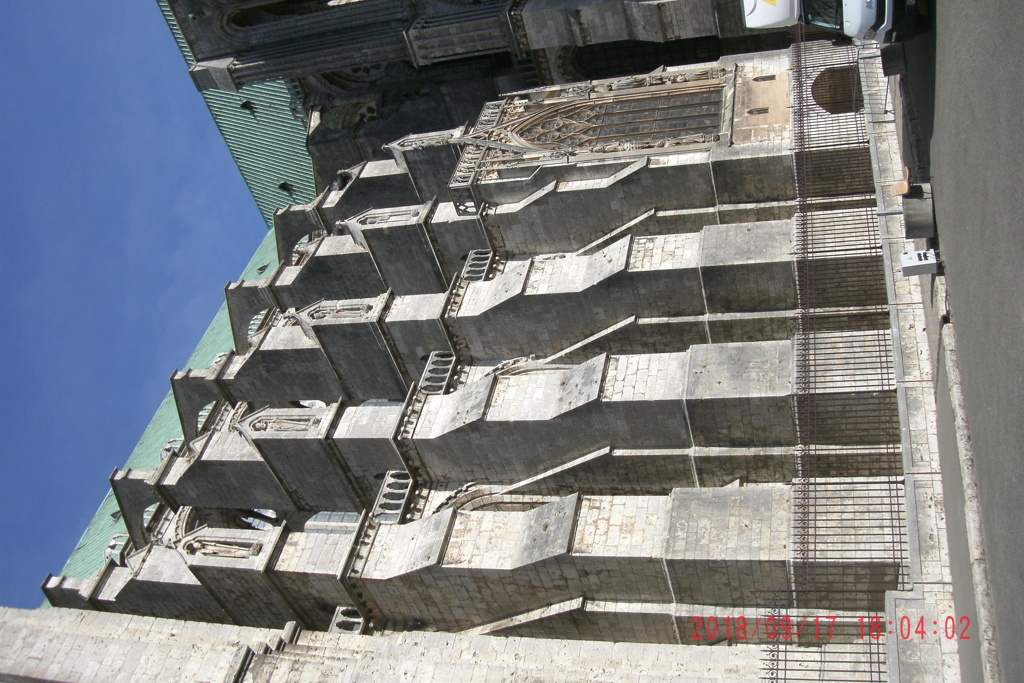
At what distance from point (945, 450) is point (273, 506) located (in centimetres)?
1358

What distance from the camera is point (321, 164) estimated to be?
1096 inches

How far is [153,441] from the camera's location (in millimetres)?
25703

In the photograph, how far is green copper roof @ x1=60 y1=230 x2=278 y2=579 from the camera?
2295 centimetres

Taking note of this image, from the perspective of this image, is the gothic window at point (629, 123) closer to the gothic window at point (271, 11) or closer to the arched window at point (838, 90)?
the arched window at point (838, 90)

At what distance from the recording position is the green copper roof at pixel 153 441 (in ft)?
75.3

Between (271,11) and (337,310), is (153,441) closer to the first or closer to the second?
(337,310)

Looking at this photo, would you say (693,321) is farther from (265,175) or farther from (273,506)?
(265,175)

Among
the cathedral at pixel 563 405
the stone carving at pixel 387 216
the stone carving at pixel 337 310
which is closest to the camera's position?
the cathedral at pixel 563 405

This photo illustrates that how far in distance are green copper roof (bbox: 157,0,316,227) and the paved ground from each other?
71.0ft

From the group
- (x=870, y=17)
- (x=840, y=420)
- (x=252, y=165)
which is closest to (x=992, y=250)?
(x=870, y=17)

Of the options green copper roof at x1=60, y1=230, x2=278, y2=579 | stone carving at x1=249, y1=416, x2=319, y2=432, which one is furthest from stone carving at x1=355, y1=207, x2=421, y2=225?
green copper roof at x1=60, y1=230, x2=278, y2=579

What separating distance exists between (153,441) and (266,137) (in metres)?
10.7

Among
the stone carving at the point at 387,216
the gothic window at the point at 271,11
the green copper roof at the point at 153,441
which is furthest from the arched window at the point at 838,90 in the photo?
the green copper roof at the point at 153,441

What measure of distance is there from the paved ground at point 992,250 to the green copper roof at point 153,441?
65.1 feet
